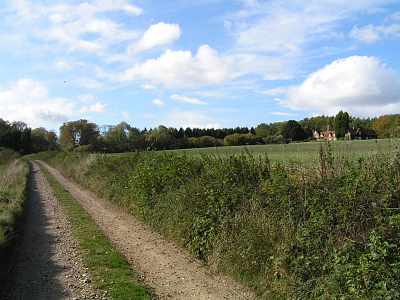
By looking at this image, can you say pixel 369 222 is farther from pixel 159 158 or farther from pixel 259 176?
pixel 159 158

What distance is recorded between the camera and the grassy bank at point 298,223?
18.1ft

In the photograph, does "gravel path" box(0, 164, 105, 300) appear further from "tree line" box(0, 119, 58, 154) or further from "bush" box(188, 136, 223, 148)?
"tree line" box(0, 119, 58, 154)

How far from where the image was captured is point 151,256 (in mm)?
9336

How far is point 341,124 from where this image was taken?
1061 centimetres

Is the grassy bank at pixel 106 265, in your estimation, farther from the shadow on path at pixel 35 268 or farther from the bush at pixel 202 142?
the bush at pixel 202 142

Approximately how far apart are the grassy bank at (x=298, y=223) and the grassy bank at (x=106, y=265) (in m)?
1.59

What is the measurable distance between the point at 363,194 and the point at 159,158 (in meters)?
9.82

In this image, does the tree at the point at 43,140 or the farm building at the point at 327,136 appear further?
the tree at the point at 43,140

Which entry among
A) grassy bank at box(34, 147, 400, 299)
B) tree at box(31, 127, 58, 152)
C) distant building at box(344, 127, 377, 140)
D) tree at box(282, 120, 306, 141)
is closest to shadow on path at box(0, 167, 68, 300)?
grassy bank at box(34, 147, 400, 299)

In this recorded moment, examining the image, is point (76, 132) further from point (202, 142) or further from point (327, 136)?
point (327, 136)

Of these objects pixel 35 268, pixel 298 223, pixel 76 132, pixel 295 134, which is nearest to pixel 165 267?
pixel 35 268

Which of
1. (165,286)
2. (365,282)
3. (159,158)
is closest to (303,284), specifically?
(365,282)

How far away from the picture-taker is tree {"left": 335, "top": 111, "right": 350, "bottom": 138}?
33.1ft

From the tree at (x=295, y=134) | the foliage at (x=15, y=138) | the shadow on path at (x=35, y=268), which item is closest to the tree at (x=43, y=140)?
the foliage at (x=15, y=138)
